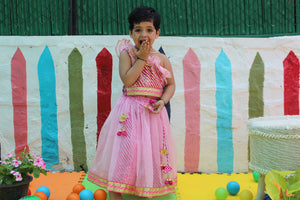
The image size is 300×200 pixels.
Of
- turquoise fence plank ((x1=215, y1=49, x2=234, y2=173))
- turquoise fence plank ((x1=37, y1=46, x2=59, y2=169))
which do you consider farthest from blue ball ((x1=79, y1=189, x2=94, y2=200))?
turquoise fence plank ((x1=215, y1=49, x2=234, y2=173))

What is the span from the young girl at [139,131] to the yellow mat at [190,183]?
1.32 feet

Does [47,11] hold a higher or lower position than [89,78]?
higher

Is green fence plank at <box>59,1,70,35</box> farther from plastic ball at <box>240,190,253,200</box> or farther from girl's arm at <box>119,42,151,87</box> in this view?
plastic ball at <box>240,190,253,200</box>

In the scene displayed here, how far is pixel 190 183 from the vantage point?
10.8 ft

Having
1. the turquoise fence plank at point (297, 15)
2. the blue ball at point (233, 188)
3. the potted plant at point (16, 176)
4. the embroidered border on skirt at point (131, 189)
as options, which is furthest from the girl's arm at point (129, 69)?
the turquoise fence plank at point (297, 15)

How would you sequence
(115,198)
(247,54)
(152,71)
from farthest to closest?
(247,54) → (152,71) → (115,198)

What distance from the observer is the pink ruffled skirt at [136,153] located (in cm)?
247

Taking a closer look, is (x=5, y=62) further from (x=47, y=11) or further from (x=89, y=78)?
(x=89, y=78)

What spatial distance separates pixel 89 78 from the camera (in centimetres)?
371

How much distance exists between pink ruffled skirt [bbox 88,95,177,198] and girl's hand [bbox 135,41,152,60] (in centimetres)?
38

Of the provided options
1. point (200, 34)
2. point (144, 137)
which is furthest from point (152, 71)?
point (200, 34)

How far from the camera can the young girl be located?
8.13ft

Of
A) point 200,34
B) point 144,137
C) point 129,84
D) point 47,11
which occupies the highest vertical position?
point 47,11

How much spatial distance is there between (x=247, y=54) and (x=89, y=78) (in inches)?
76.9
